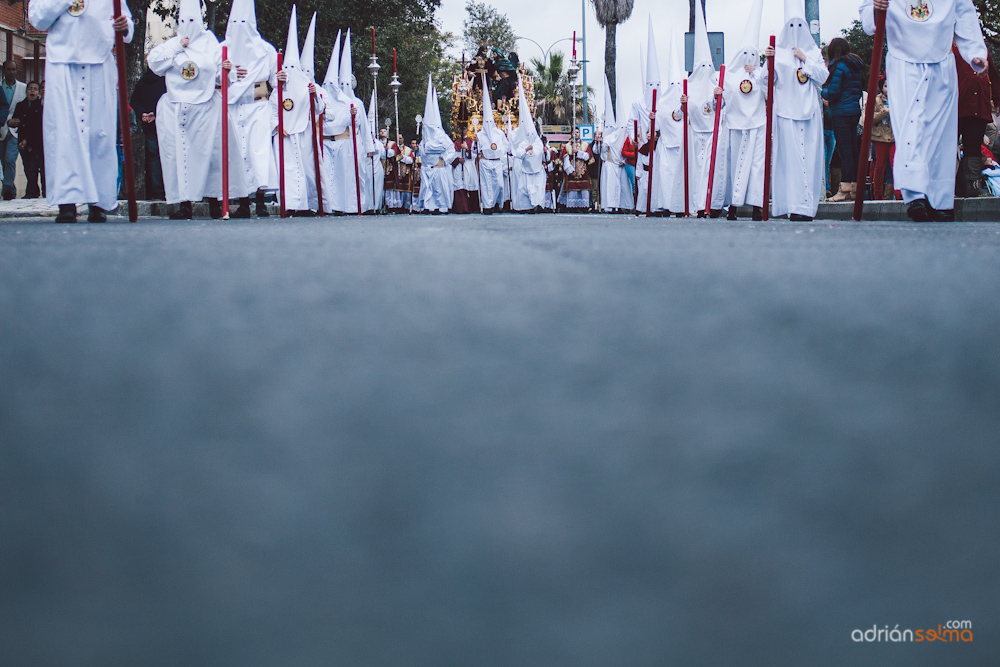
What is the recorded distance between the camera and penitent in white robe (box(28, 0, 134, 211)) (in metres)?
7.94

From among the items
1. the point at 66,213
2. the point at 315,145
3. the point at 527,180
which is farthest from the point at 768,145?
the point at 527,180

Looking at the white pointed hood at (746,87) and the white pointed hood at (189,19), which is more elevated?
the white pointed hood at (189,19)

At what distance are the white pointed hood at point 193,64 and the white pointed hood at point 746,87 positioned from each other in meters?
5.03

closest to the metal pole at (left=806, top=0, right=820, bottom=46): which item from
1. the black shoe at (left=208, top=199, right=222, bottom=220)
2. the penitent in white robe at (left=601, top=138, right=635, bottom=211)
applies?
the black shoe at (left=208, top=199, right=222, bottom=220)

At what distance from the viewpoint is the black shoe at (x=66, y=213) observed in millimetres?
7898

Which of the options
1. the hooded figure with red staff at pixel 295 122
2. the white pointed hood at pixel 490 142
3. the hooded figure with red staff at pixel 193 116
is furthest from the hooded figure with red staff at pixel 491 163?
the hooded figure with red staff at pixel 193 116

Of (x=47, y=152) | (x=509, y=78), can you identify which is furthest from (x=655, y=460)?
(x=509, y=78)

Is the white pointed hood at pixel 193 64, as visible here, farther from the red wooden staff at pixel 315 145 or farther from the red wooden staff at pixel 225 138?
the red wooden staff at pixel 315 145

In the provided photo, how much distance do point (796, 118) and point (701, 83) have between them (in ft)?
8.64

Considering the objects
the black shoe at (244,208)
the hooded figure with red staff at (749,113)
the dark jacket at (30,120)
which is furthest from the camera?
the dark jacket at (30,120)

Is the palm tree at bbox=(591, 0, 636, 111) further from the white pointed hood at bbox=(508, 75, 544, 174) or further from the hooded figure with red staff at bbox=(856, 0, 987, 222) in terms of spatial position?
the hooded figure with red staff at bbox=(856, 0, 987, 222)

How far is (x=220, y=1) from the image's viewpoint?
22188 mm

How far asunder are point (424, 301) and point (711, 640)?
127 centimetres

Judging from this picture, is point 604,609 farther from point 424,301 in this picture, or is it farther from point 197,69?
point 197,69
